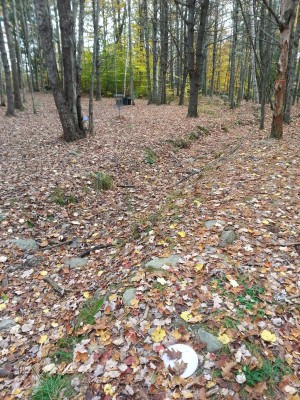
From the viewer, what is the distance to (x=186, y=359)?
8.66 ft

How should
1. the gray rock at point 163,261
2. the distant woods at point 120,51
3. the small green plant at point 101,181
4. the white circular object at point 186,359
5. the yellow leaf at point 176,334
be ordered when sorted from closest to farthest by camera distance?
the white circular object at point 186,359 → the yellow leaf at point 176,334 → the gray rock at point 163,261 → the small green plant at point 101,181 → the distant woods at point 120,51

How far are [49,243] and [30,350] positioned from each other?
7.20 ft

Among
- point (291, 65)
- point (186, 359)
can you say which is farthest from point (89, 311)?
point (291, 65)

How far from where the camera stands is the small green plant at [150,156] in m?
8.53

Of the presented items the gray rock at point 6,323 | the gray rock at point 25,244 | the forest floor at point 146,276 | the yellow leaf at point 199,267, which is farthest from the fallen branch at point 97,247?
the yellow leaf at point 199,267

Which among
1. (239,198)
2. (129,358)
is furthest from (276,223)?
(129,358)

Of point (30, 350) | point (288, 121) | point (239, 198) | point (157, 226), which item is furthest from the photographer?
point (288, 121)

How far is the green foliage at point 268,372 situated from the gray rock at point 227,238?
175 cm

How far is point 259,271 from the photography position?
11.9ft

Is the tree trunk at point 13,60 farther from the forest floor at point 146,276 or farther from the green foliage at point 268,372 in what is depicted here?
the green foliage at point 268,372

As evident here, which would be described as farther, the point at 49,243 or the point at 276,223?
the point at 49,243

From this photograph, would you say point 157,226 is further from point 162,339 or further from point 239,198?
point 162,339

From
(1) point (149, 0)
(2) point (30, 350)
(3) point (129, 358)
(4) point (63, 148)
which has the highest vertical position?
(1) point (149, 0)

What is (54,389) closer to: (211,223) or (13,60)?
(211,223)
